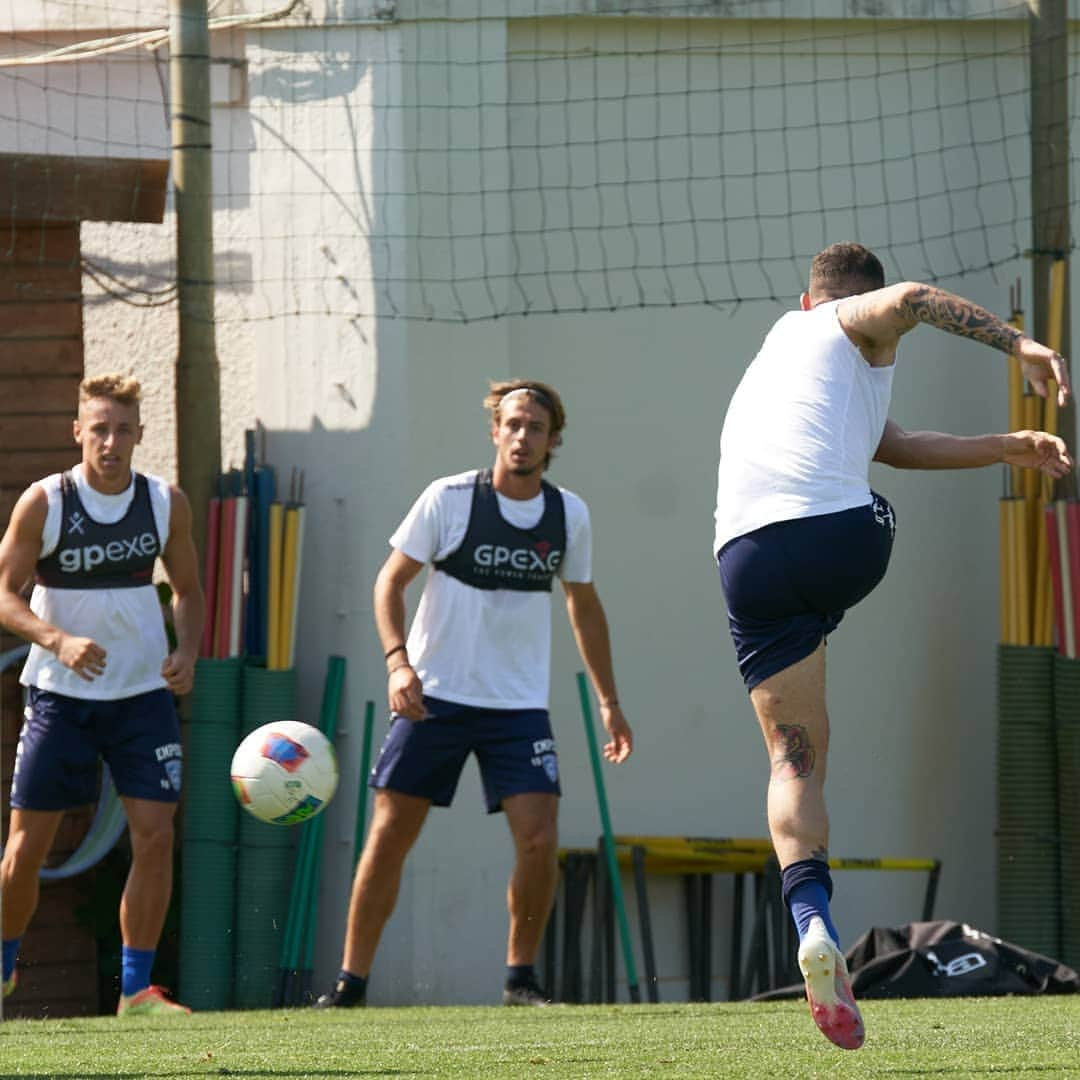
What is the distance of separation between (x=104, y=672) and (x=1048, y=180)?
490cm

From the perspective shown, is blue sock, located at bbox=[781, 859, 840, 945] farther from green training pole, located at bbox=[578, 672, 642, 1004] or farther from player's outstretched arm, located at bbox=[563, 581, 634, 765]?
green training pole, located at bbox=[578, 672, 642, 1004]

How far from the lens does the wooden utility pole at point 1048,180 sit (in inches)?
384

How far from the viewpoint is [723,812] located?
998cm

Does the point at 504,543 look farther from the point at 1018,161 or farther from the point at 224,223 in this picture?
the point at 1018,161

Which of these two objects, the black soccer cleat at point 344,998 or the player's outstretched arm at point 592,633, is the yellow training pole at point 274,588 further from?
the black soccer cleat at point 344,998

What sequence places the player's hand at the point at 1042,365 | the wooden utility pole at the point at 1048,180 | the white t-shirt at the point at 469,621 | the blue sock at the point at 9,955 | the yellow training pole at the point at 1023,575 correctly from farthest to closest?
the wooden utility pole at the point at 1048,180 → the yellow training pole at the point at 1023,575 → the white t-shirt at the point at 469,621 → the blue sock at the point at 9,955 → the player's hand at the point at 1042,365

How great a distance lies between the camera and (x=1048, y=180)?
32.1 feet

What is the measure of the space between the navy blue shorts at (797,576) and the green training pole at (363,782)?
4.50 metres

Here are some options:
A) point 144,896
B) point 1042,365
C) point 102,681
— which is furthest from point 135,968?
point 1042,365

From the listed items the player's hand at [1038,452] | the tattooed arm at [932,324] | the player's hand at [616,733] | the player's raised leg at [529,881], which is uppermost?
the tattooed arm at [932,324]

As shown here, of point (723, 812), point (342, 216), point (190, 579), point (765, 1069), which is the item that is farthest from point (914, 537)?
point (765, 1069)

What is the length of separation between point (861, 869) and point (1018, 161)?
337cm

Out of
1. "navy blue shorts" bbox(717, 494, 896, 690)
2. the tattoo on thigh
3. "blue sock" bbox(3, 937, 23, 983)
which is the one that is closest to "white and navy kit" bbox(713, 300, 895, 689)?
"navy blue shorts" bbox(717, 494, 896, 690)

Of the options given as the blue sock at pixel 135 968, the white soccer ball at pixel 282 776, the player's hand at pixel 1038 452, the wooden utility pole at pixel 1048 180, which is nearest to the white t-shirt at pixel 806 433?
the player's hand at pixel 1038 452
